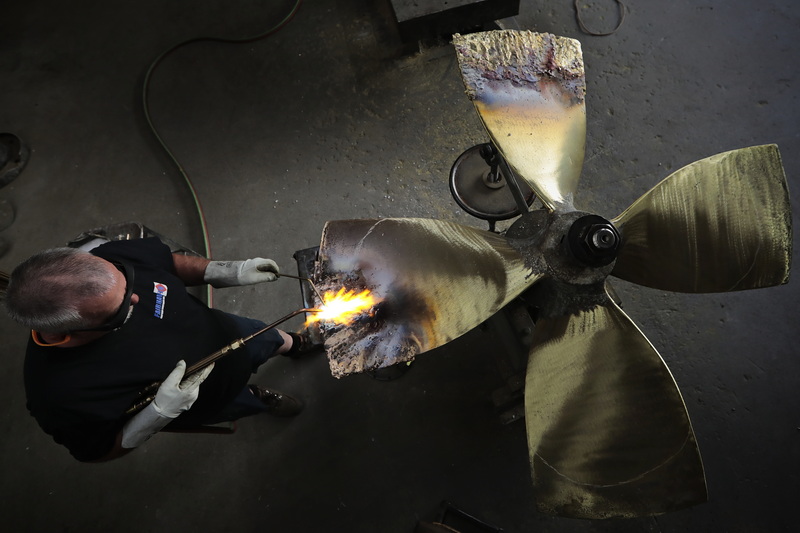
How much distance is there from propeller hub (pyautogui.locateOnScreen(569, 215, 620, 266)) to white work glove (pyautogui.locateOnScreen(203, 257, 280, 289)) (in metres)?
1.34

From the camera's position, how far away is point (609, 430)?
1428mm

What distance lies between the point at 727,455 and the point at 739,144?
1.96m

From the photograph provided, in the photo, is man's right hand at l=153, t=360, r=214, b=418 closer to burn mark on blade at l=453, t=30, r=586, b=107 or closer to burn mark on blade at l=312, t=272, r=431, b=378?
burn mark on blade at l=312, t=272, r=431, b=378

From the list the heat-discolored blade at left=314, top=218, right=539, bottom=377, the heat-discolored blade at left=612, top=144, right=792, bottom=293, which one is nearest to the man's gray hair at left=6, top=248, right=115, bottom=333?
the heat-discolored blade at left=314, top=218, right=539, bottom=377

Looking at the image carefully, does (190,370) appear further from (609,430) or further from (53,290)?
(609,430)

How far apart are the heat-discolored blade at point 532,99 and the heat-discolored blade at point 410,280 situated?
37cm

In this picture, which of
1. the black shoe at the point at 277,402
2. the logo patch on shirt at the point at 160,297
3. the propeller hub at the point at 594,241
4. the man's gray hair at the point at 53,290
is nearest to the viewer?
the propeller hub at the point at 594,241

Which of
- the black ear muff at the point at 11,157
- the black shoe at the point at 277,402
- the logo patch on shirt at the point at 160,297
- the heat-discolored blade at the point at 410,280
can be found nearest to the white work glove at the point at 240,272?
the logo patch on shirt at the point at 160,297

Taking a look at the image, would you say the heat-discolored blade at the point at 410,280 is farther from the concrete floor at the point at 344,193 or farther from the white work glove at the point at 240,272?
the concrete floor at the point at 344,193

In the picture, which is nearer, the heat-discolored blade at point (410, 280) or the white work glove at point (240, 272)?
the heat-discolored blade at point (410, 280)

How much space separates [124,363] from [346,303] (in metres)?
0.89

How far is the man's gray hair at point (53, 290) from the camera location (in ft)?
4.97

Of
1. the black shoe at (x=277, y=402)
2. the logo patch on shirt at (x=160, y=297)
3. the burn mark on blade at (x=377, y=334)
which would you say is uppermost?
the burn mark on blade at (x=377, y=334)

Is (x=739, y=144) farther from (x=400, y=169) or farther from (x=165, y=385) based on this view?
(x=165, y=385)
